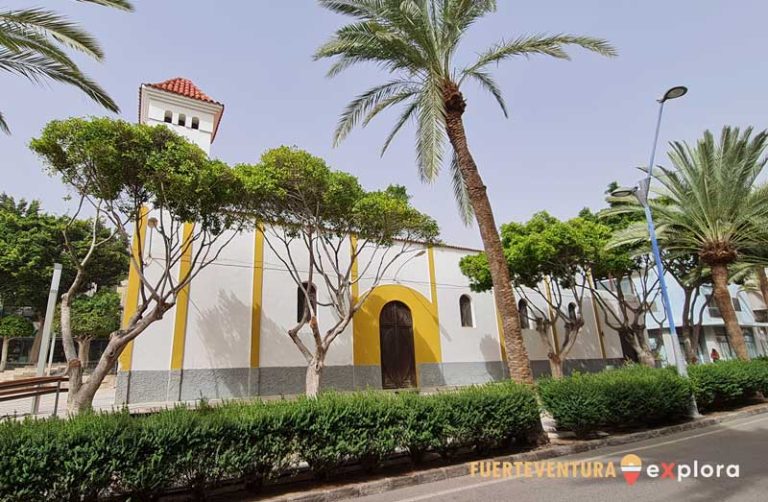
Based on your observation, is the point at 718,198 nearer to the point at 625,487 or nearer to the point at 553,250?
the point at 553,250

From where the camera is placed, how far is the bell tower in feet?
57.2

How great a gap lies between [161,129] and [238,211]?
10.9 ft

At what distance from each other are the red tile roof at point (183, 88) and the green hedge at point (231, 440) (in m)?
16.7

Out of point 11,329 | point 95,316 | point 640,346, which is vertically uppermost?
point 95,316

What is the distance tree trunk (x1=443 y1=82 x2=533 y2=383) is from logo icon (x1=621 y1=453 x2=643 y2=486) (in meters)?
1.90

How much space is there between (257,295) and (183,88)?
10488 mm

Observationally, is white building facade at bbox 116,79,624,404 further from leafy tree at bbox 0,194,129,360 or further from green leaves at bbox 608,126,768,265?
leafy tree at bbox 0,194,129,360

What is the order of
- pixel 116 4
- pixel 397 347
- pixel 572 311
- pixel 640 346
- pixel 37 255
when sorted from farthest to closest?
pixel 37 255 → pixel 572 311 → pixel 640 346 → pixel 397 347 → pixel 116 4

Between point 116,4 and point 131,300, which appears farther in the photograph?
point 131,300

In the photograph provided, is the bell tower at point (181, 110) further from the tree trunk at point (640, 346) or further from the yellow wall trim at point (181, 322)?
the tree trunk at point (640, 346)

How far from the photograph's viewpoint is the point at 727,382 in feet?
35.6

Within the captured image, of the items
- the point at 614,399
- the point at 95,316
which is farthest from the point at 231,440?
the point at 95,316

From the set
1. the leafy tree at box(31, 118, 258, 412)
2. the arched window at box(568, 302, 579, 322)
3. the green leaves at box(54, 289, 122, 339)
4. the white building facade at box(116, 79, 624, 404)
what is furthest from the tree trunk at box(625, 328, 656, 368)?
the green leaves at box(54, 289, 122, 339)

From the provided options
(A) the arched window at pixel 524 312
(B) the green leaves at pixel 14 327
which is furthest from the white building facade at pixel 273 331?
(B) the green leaves at pixel 14 327
